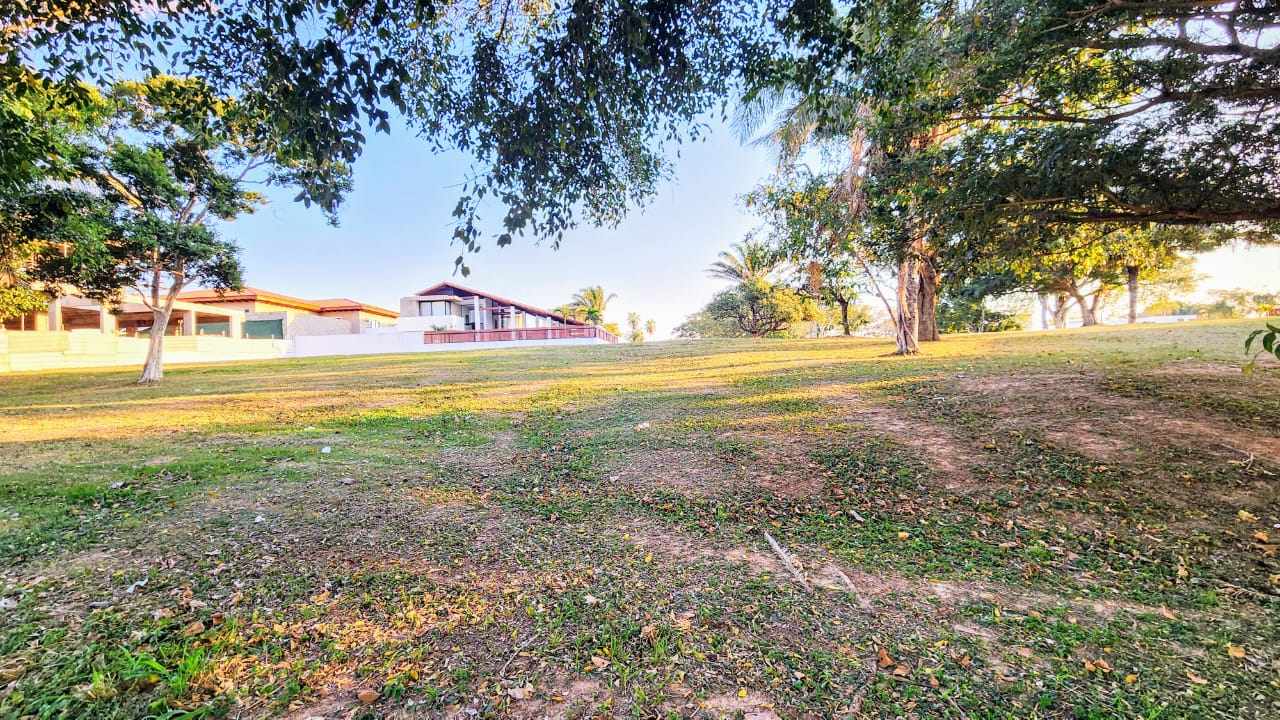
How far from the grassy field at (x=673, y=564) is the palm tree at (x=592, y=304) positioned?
146 ft

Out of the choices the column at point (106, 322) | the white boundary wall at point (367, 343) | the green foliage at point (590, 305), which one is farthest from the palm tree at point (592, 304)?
the column at point (106, 322)

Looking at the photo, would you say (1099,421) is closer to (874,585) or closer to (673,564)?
(874,585)

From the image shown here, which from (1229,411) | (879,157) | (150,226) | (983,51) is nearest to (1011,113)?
(983,51)

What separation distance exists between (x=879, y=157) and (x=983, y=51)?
1.83 m

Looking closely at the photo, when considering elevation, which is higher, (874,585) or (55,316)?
(55,316)

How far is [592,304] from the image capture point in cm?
5116

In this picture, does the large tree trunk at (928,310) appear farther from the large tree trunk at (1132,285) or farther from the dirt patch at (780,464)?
the large tree trunk at (1132,285)

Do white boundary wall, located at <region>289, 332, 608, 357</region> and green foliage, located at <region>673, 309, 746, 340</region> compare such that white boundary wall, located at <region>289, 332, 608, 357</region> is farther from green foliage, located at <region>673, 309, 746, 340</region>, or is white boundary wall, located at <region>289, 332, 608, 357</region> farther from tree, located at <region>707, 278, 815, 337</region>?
green foliage, located at <region>673, 309, 746, 340</region>

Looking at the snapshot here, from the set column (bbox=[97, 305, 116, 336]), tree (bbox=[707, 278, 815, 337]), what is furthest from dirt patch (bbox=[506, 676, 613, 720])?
column (bbox=[97, 305, 116, 336])

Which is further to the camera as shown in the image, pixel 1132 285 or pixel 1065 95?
pixel 1132 285

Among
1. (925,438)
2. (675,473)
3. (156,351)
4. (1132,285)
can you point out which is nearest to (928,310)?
(925,438)

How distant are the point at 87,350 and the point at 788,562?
32.3m

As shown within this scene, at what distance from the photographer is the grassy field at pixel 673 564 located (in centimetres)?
194

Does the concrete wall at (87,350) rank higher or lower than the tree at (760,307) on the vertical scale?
lower
